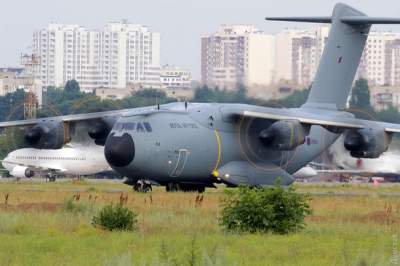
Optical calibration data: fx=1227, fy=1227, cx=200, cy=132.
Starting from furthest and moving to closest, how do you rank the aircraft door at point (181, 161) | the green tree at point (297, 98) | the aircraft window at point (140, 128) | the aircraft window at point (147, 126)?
the green tree at point (297, 98)
the aircraft door at point (181, 161)
the aircraft window at point (147, 126)
the aircraft window at point (140, 128)

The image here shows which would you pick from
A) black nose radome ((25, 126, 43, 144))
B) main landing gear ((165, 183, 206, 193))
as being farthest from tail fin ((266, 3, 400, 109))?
black nose radome ((25, 126, 43, 144))

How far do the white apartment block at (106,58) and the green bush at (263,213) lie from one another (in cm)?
12816

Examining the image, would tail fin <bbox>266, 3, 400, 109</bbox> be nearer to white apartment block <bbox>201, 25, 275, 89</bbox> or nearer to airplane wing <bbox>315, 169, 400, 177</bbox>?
white apartment block <bbox>201, 25, 275, 89</bbox>

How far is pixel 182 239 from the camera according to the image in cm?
2248

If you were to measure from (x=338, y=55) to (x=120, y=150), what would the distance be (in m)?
11.9

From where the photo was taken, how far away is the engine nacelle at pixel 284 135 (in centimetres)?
4300

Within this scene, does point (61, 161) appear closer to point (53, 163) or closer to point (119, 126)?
point (53, 163)

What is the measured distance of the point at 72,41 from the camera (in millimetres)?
196750

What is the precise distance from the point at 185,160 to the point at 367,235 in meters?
18.0

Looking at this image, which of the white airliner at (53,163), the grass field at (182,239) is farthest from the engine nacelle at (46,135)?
the white airliner at (53,163)

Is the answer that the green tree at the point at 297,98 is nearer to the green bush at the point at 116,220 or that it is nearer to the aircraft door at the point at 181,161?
the aircraft door at the point at 181,161

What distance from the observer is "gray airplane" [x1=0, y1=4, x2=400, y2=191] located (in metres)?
41.6

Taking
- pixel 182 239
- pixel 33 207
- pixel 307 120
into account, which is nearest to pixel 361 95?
pixel 307 120

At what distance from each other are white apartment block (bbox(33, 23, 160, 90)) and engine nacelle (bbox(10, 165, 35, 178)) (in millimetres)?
63774
